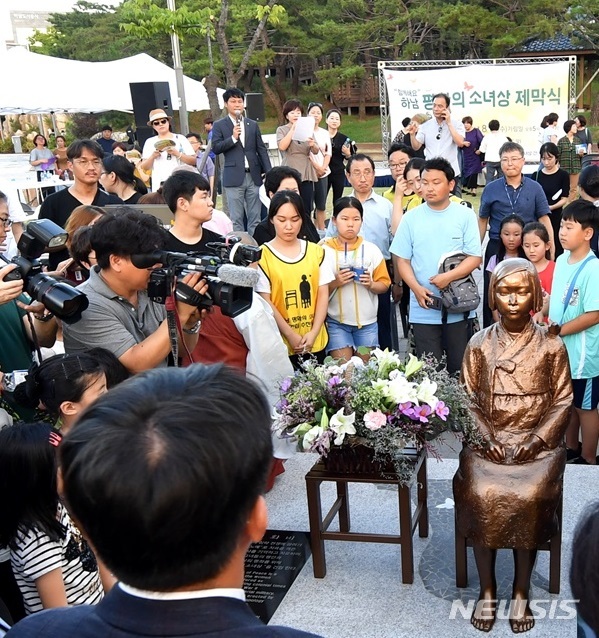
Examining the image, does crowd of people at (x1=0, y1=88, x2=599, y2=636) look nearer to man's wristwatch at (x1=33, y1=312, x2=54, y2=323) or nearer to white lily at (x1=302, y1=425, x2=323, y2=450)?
man's wristwatch at (x1=33, y1=312, x2=54, y2=323)

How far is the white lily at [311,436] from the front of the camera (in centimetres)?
295

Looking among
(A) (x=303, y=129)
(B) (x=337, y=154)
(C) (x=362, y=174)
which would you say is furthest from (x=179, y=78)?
(C) (x=362, y=174)

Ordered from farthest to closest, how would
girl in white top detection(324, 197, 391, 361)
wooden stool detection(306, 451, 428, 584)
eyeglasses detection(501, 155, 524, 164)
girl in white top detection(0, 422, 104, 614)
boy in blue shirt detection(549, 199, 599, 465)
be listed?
1. eyeglasses detection(501, 155, 524, 164)
2. girl in white top detection(324, 197, 391, 361)
3. boy in blue shirt detection(549, 199, 599, 465)
4. wooden stool detection(306, 451, 428, 584)
5. girl in white top detection(0, 422, 104, 614)

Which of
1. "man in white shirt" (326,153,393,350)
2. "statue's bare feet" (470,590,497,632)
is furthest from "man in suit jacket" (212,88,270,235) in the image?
"statue's bare feet" (470,590,497,632)

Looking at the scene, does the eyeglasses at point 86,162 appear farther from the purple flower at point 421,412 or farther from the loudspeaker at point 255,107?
the loudspeaker at point 255,107

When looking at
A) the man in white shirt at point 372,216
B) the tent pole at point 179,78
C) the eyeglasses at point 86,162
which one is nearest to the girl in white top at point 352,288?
the man in white shirt at point 372,216

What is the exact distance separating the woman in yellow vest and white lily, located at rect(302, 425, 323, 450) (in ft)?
4.24

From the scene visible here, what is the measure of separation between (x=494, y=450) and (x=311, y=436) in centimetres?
72

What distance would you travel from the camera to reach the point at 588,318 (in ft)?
13.0

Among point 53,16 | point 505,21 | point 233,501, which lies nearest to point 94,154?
point 233,501

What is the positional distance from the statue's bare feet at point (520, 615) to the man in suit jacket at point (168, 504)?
2.08 m

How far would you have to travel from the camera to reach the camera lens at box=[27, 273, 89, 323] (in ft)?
8.99

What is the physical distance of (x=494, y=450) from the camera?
2930mm

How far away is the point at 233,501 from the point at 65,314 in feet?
6.18
